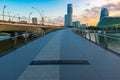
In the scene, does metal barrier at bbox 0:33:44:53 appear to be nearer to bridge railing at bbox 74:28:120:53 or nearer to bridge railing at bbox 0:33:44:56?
bridge railing at bbox 0:33:44:56

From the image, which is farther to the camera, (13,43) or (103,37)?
(13,43)

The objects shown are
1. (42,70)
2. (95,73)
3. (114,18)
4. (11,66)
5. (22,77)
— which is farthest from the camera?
(114,18)

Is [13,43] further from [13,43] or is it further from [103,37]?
[103,37]

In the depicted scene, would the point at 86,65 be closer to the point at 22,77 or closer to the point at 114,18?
the point at 22,77

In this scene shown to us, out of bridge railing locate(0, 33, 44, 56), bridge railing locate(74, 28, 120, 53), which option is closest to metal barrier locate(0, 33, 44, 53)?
bridge railing locate(0, 33, 44, 56)

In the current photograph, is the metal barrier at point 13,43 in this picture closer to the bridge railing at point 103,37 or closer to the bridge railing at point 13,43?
the bridge railing at point 13,43

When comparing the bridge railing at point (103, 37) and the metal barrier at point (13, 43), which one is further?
the metal barrier at point (13, 43)

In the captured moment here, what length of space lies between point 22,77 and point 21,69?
1.80 meters

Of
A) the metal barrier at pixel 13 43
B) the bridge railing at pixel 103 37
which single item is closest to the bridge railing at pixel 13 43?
the metal barrier at pixel 13 43

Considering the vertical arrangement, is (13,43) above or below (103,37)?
below

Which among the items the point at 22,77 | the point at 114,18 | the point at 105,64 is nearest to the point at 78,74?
the point at 22,77

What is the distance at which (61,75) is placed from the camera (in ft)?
35.4

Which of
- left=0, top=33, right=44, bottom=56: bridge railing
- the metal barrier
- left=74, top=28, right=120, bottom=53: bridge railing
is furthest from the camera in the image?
the metal barrier

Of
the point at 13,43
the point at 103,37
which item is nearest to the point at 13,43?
the point at 13,43
